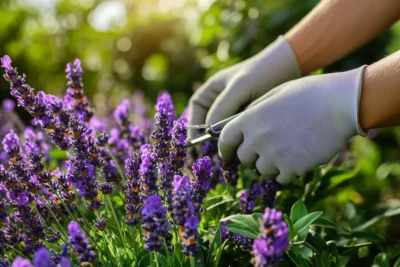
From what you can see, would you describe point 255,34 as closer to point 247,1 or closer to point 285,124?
A: point 247,1

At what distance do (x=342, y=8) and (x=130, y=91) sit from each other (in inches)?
173

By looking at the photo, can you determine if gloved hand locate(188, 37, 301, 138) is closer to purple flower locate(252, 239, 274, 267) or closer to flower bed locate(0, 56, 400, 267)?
flower bed locate(0, 56, 400, 267)

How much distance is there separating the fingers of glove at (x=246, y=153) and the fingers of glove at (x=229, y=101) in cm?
30

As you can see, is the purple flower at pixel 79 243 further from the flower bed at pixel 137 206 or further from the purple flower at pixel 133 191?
the purple flower at pixel 133 191

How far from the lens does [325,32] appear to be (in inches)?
85.7

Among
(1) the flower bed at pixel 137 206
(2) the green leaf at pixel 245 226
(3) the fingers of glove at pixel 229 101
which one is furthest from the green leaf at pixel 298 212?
(3) the fingers of glove at pixel 229 101

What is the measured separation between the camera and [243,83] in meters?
2.05

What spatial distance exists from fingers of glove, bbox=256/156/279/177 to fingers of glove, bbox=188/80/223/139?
0.50 m

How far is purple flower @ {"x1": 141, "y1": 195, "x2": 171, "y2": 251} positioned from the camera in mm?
1106

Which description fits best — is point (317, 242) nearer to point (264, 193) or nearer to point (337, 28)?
point (264, 193)

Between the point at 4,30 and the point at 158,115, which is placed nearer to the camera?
the point at 158,115

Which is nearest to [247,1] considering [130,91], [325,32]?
[325,32]

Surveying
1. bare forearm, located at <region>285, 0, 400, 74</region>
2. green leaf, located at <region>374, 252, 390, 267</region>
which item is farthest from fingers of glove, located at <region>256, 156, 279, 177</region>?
bare forearm, located at <region>285, 0, 400, 74</region>

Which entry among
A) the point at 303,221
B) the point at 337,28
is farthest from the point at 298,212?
the point at 337,28
